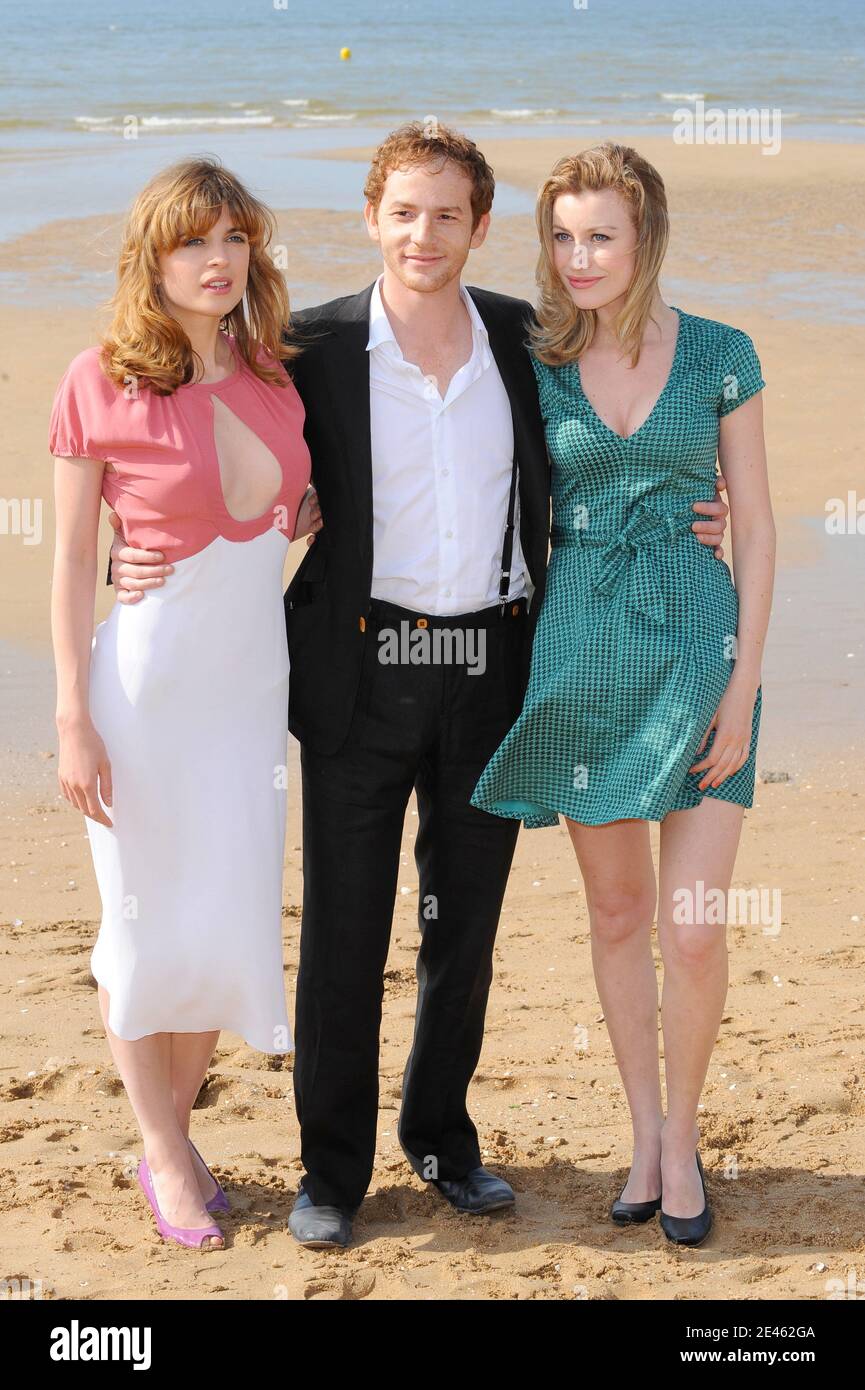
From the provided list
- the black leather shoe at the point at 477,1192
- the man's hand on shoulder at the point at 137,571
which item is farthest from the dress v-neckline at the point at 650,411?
the black leather shoe at the point at 477,1192

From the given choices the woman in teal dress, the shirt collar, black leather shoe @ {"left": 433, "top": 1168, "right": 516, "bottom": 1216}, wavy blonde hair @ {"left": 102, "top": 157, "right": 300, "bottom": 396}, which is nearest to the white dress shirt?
the shirt collar

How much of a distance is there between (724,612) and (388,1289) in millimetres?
1565

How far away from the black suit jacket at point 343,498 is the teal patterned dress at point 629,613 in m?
0.08

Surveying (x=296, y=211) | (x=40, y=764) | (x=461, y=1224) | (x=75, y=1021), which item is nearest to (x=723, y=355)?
(x=461, y=1224)

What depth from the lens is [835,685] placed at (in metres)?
6.89

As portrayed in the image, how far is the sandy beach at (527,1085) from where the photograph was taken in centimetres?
330

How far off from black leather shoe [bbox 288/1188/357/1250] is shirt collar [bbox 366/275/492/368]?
1850 mm

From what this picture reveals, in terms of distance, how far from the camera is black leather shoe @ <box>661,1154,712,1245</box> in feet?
11.1

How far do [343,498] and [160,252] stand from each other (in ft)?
1.97

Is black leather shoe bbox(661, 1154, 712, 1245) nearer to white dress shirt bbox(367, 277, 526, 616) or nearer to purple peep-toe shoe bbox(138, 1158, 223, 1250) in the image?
purple peep-toe shoe bbox(138, 1158, 223, 1250)

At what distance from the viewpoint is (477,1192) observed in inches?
141

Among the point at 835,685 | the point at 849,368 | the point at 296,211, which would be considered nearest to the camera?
the point at 835,685

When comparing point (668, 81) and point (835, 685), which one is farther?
point (668, 81)

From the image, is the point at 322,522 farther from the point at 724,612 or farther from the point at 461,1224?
the point at 461,1224
